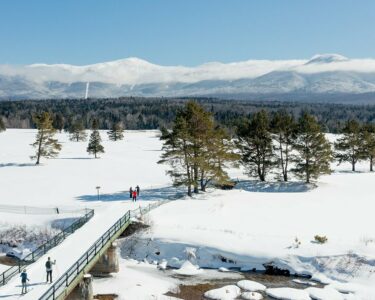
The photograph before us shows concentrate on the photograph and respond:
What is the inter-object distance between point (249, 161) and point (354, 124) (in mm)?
26732

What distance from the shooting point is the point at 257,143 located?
63.8 m

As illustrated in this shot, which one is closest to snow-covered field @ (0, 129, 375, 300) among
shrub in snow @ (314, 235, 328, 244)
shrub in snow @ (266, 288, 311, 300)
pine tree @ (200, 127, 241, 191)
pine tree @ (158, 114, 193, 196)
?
shrub in snow @ (266, 288, 311, 300)

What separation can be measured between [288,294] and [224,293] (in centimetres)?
399

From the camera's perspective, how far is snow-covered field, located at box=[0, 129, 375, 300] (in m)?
34.8

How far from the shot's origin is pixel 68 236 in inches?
1423

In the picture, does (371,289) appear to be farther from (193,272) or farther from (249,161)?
(249,161)

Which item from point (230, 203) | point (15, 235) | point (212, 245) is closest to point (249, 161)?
point (230, 203)

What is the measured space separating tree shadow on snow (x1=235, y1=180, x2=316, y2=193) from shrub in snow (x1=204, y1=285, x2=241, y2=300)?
2970 cm

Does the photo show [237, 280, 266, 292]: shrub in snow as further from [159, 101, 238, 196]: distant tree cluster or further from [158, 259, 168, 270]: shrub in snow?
[159, 101, 238, 196]: distant tree cluster

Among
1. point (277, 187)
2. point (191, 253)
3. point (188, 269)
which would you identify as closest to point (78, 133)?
point (277, 187)

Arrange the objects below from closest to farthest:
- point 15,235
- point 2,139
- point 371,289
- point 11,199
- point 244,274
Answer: point 371,289 → point 244,274 → point 15,235 → point 11,199 → point 2,139

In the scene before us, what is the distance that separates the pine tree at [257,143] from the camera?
210 feet

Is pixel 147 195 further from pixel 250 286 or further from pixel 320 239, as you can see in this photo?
pixel 250 286

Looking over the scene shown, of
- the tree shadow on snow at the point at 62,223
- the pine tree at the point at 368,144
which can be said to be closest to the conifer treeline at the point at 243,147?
the tree shadow on snow at the point at 62,223
